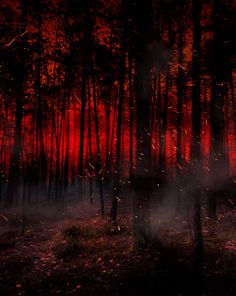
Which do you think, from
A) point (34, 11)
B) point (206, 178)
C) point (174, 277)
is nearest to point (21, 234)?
point (174, 277)

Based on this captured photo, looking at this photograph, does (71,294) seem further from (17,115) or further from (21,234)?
(17,115)

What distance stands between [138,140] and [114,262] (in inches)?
154

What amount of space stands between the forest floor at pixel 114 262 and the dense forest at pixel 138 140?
Answer: 44mm

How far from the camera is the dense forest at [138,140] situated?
9156mm

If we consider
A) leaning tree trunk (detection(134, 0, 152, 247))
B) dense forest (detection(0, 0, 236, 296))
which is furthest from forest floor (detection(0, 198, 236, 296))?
leaning tree trunk (detection(134, 0, 152, 247))

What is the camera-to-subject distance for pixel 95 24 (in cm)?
2072

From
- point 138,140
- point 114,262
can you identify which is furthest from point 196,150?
point 114,262

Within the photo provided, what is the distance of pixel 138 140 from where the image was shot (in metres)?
11.4

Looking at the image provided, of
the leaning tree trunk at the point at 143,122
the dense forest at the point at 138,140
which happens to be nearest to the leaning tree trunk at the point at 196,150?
the dense forest at the point at 138,140

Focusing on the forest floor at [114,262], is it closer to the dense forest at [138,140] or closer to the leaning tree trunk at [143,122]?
the dense forest at [138,140]

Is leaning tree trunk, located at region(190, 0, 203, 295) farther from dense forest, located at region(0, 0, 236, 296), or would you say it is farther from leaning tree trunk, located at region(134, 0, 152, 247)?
leaning tree trunk, located at region(134, 0, 152, 247)

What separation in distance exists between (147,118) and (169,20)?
32.7ft

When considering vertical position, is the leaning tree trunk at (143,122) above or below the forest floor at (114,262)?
above

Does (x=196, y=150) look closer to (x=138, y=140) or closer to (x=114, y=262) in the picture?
(x=138, y=140)
